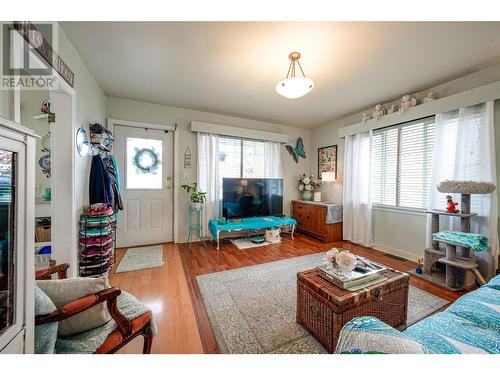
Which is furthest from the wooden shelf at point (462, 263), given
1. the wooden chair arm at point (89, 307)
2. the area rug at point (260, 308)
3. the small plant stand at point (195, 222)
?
the small plant stand at point (195, 222)

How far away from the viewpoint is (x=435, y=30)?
1.55 metres

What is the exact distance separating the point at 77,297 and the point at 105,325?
20cm

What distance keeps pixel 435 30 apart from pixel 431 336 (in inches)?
87.6

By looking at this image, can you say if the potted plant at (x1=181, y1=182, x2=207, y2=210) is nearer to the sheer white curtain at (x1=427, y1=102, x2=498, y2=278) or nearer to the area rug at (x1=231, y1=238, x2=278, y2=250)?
the area rug at (x1=231, y1=238, x2=278, y2=250)

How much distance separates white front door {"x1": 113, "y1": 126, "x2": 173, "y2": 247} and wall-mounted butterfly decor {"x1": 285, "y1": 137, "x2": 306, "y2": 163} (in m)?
2.56

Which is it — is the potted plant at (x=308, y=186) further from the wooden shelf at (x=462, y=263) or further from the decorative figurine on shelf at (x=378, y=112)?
the wooden shelf at (x=462, y=263)

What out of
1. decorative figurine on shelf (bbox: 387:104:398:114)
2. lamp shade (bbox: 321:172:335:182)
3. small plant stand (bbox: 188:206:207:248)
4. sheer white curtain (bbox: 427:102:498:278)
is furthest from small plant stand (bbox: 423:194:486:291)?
small plant stand (bbox: 188:206:207:248)

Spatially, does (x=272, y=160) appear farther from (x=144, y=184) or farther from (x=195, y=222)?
(x=144, y=184)

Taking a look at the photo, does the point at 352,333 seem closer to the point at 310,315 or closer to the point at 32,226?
the point at 310,315

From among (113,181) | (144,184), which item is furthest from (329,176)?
(113,181)

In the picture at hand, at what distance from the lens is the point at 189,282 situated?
2.11m

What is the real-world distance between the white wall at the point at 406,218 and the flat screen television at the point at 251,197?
1.33 metres
